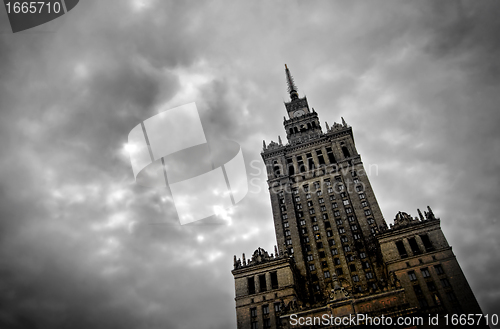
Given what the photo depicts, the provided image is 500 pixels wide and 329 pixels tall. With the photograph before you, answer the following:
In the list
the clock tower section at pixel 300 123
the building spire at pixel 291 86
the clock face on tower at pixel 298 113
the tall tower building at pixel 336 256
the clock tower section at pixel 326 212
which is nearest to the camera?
the tall tower building at pixel 336 256

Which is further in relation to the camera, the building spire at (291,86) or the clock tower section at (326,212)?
the building spire at (291,86)

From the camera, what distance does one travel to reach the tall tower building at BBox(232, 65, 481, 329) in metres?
62.3

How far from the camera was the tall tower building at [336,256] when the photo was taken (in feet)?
204

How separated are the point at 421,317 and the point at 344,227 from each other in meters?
31.8

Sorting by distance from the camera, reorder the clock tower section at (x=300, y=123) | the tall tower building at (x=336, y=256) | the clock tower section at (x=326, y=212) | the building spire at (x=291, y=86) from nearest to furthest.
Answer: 1. the tall tower building at (x=336, y=256)
2. the clock tower section at (x=326, y=212)
3. the clock tower section at (x=300, y=123)
4. the building spire at (x=291, y=86)

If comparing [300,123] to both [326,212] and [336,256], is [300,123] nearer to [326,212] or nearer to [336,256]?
[326,212]

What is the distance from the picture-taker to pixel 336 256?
8331 centimetres

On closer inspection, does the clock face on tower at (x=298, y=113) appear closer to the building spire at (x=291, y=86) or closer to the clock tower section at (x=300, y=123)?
the clock tower section at (x=300, y=123)

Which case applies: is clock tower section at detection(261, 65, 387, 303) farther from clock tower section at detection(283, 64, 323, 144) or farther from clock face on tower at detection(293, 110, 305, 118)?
clock face on tower at detection(293, 110, 305, 118)

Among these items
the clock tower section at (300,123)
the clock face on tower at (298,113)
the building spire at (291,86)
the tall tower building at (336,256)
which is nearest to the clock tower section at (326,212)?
the tall tower building at (336,256)

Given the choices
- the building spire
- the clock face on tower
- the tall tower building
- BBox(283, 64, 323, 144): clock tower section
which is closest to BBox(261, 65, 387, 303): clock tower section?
the tall tower building

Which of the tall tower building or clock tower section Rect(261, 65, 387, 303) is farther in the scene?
clock tower section Rect(261, 65, 387, 303)

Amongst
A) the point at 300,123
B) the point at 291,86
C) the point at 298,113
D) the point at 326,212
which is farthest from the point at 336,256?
the point at 291,86

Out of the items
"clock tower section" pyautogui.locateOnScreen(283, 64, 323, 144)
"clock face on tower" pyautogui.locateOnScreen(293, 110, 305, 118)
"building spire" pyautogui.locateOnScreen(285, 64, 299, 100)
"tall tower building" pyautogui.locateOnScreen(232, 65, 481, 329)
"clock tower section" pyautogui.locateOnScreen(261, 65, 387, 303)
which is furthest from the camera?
"building spire" pyautogui.locateOnScreen(285, 64, 299, 100)
